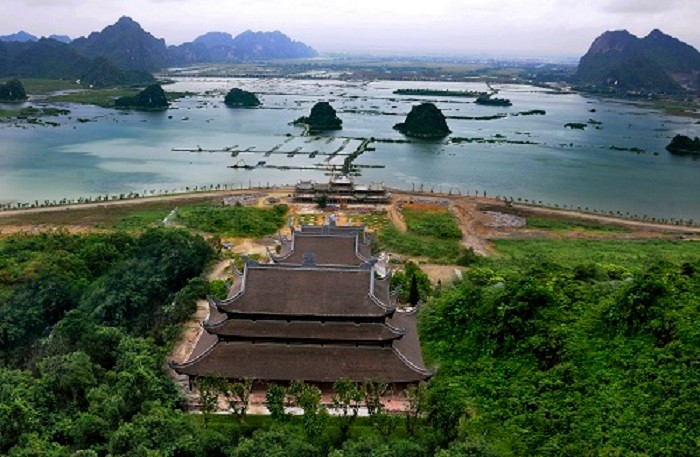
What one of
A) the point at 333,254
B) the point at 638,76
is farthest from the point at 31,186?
the point at 638,76

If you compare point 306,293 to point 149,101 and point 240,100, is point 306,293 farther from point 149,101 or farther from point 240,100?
point 240,100

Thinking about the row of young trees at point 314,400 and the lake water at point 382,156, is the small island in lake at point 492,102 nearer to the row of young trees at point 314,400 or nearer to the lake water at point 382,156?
the lake water at point 382,156

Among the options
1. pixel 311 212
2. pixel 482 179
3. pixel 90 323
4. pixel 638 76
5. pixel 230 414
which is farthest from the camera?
pixel 638 76

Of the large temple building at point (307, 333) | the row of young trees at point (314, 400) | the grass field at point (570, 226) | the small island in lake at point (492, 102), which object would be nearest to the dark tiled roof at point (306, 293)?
the large temple building at point (307, 333)

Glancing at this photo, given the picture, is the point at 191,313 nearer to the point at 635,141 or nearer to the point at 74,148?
the point at 74,148

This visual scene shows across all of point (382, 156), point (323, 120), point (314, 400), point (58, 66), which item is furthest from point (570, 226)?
point (58, 66)

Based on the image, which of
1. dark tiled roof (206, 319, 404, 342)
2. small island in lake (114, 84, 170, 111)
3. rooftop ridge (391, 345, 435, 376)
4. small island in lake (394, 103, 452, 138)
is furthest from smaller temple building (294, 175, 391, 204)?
small island in lake (114, 84, 170, 111)
